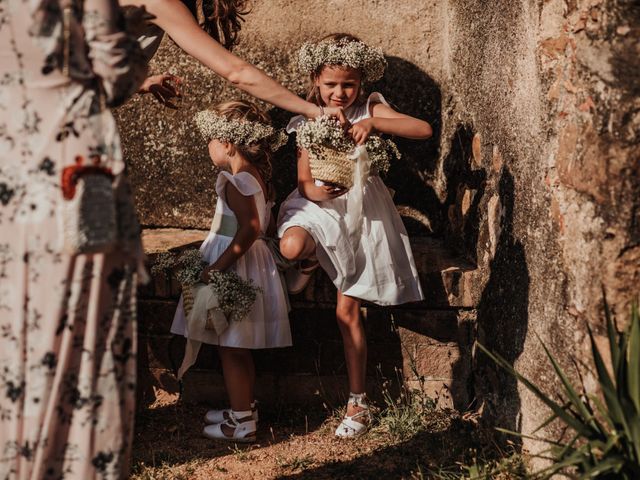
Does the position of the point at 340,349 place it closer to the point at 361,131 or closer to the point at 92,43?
the point at 361,131

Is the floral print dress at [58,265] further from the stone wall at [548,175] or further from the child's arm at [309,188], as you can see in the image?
the child's arm at [309,188]

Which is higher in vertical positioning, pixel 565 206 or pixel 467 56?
pixel 467 56

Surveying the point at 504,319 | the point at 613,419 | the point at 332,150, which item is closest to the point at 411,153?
the point at 332,150

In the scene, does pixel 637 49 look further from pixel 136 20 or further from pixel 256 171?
pixel 256 171

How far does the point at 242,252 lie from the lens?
Result: 456 centimetres

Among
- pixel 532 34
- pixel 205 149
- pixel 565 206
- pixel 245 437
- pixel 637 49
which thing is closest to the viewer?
pixel 637 49

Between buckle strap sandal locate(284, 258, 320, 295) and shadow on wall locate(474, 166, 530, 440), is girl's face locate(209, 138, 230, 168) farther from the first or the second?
shadow on wall locate(474, 166, 530, 440)

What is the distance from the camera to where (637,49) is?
302 cm

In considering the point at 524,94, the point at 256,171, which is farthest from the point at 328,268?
the point at 524,94

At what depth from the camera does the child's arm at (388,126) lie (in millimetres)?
4434

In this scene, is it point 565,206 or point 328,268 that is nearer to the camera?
point 565,206

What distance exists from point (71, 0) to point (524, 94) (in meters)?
2.16

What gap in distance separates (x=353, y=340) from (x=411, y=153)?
148 centimetres

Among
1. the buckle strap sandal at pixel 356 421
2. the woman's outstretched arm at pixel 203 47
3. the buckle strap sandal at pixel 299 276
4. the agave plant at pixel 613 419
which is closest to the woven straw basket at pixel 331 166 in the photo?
the buckle strap sandal at pixel 299 276
